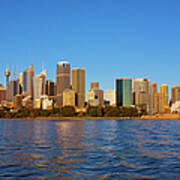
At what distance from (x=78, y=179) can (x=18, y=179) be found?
19.5ft

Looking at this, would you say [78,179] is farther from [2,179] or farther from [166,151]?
[166,151]

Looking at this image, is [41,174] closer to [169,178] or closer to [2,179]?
[2,179]

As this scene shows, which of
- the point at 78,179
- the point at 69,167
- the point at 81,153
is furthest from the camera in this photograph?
the point at 81,153

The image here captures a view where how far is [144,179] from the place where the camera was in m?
32.1

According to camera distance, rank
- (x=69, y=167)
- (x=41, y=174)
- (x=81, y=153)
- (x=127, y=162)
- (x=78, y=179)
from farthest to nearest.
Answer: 1. (x=81, y=153)
2. (x=127, y=162)
3. (x=69, y=167)
4. (x=41, y=174)
5. (x=78, y=179)

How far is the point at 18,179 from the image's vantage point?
3200 cm

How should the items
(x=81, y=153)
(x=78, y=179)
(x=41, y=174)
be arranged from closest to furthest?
(x=78, y=179) → (x=41, y=174) → (x=81, y=153)

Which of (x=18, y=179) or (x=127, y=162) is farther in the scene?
(x=127, y=162)

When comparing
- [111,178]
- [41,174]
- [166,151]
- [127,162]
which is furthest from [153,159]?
[41,174]

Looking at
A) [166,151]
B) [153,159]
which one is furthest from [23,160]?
[166,151]

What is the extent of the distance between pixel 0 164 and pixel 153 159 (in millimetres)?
20100

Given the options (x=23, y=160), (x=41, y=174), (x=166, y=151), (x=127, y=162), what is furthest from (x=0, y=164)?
(x=166, y=151)

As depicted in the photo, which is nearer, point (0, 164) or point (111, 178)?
point (111, 178)

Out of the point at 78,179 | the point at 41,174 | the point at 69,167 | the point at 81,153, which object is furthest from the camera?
the point at 81,153
